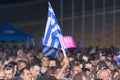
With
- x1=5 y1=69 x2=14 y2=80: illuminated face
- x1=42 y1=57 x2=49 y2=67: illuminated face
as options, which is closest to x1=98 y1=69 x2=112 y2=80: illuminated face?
x1=5 y1=69 x2=14 y2=80: illuminated face

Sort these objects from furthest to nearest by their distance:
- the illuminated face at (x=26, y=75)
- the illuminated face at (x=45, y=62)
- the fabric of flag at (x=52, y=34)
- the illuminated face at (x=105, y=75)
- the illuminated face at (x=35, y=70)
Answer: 1. the illuminated face at (x=45, y=62)
2. the fabric of flag at (x=52, y=34)
3. the illuminated face at (x=35, y=70)
4. the illuminated face at (x=105, y=75)
5. the illuminated face at (x=26, y=75)

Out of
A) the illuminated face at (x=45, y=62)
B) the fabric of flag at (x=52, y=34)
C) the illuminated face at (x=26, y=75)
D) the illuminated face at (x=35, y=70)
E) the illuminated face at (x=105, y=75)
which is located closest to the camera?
the illuminated face at (x=26, y=75)

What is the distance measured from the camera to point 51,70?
37.3 feet

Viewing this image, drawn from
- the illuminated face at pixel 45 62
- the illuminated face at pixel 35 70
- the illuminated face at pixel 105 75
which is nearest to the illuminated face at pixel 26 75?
the illuminated face at pixel 35 70

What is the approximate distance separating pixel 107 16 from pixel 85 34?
1.28 metres

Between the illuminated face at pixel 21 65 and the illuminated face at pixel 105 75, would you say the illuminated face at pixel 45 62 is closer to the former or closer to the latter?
the illuminated face at pixel 21 65

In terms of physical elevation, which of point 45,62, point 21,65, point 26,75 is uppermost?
point 26,75

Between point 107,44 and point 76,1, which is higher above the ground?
point 76,1

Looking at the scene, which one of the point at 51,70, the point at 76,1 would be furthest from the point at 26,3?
the point at 51,70

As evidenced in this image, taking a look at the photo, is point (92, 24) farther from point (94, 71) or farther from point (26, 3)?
point (94, 71)

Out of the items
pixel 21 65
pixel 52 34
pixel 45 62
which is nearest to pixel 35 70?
pixel 21 65

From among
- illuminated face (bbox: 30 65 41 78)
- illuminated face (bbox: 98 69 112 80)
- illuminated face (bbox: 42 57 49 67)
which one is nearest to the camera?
illuminated face (bbox: 98 69 112 80)

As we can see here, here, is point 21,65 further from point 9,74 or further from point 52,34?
point 9,74

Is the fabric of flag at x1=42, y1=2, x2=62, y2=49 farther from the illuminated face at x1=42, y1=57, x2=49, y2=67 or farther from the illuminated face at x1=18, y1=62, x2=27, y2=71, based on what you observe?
the illuminated face at x1=42, y1=57, x2=49, y2=67
